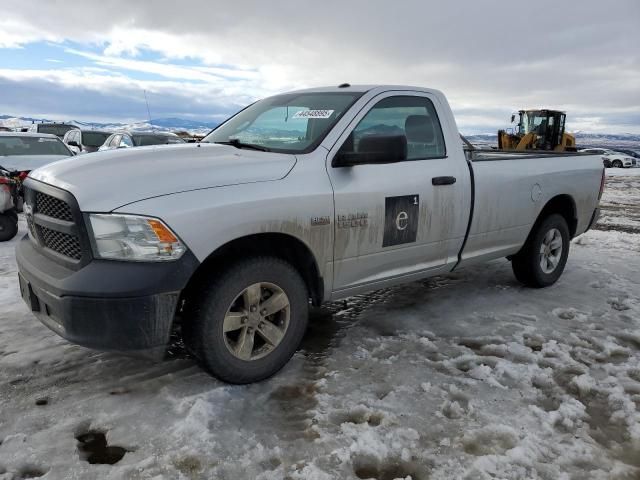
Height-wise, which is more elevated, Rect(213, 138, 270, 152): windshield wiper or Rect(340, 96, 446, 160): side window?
Rect(340, 96, 446, 160): side window

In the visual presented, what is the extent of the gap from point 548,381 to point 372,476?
5.02ft

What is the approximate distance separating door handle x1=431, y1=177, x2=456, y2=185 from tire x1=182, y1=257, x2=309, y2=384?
133 cm

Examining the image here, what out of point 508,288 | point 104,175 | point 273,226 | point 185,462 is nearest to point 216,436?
point 185,462

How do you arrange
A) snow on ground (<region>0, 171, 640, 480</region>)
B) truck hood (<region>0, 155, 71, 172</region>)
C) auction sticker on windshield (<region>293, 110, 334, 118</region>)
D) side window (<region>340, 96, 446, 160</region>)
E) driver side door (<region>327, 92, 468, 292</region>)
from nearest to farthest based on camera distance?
snow on ground (<region>0, 171, 640, 480</region>) → driver side door (<region>327, 92, 468, 292</region>) → auction sticker on windshield (<region>293, 110, 334, 118</region>) → side window (<region>340, 96, 446, 160</region>) → truck hood (<region>0, 155, 71, 172</region>)

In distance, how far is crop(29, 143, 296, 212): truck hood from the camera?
2637 mm

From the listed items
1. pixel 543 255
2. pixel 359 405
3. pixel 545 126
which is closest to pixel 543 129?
pixel 545 126

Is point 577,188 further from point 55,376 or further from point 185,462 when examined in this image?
point 55,376

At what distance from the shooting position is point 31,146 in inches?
378

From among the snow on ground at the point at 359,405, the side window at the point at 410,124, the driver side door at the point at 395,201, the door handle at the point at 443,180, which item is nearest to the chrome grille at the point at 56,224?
the snow on ground at the point at 359,405

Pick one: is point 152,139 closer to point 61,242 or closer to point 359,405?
point 61,242

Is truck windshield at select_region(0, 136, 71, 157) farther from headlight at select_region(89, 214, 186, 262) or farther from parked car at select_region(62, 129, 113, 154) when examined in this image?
headlight at select_region(89, 214, 186, 262)

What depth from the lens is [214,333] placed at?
2846mm

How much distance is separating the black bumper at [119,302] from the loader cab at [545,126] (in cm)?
2551

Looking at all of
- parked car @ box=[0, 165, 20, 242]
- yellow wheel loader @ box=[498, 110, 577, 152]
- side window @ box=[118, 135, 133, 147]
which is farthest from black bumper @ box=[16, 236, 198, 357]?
yellow wheel loader @ box=[498, 110, 577, 152]
